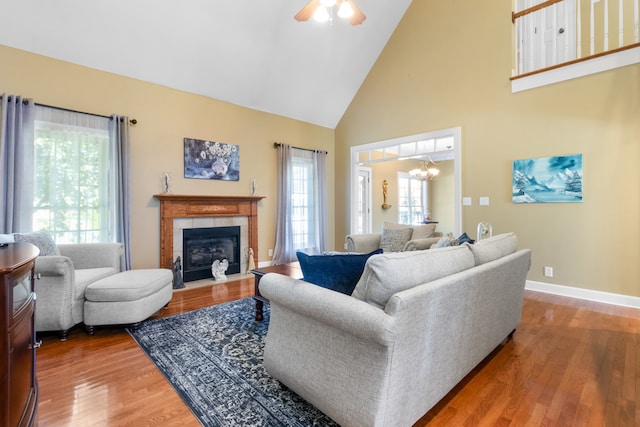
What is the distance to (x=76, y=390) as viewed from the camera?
1855mm

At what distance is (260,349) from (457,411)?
1417mm

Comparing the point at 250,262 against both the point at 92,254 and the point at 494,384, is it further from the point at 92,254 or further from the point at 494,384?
the point at 494,384

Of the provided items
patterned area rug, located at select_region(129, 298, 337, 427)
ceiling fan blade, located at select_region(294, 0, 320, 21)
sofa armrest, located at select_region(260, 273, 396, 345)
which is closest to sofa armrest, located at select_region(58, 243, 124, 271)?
patterned area rug, located at select_region(129, 298, 337, 427)

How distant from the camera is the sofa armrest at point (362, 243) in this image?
14.3 ft

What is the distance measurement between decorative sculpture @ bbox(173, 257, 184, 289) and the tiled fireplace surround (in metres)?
0.12

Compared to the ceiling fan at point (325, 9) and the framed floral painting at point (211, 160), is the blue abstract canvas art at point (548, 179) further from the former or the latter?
the framed floral painting at point (211, 160)

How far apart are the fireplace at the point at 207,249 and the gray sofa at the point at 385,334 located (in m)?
3.18

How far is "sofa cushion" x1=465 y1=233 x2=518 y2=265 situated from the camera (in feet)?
6.57

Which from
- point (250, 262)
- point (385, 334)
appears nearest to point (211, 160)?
point (250, 262)

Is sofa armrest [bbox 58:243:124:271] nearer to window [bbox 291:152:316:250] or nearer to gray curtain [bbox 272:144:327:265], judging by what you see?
gray curtain [bbox 272:144:327:265]

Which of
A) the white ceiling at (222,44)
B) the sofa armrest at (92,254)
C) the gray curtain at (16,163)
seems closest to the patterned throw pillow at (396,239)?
the white ceiling at (222,44)

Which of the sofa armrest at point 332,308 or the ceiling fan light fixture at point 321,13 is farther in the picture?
the ceiling fan light fixture at point 321,13

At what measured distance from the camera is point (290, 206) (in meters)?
5.81

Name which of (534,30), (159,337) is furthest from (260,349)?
(534,30)
